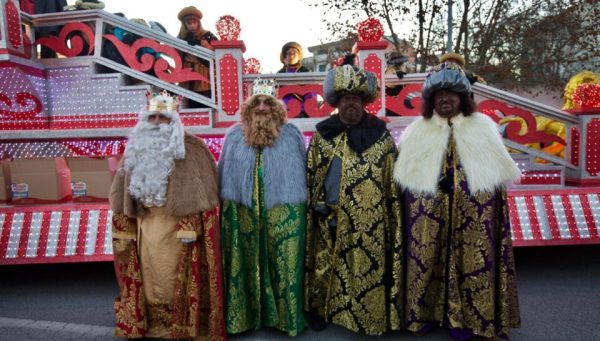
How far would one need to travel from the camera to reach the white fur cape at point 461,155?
112 inches

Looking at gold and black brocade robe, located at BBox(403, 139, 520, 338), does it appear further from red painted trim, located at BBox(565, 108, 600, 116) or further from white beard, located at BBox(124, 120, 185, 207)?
red painted trim, located at BBox(565, 108, 600, 116)

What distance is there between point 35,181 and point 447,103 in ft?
13.8

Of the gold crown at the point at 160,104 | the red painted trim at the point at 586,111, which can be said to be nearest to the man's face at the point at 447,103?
the gold crown at the point at 160,104

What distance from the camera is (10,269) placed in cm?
520

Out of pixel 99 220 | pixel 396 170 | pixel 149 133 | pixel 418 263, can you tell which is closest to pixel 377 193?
pixel 396 170

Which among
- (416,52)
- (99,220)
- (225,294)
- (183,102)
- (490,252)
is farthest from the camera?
(416,52)

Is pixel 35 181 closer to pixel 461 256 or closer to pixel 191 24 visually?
pixel 191 24

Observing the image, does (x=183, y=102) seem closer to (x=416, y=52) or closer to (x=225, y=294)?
(x=225, y=294)

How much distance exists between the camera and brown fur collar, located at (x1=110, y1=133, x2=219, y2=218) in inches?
115

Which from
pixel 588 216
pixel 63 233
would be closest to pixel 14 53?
pixel 63 233

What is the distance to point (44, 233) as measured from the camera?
419 cm

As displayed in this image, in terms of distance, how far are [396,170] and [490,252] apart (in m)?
0.86

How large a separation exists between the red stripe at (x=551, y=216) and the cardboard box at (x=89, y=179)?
186 inches

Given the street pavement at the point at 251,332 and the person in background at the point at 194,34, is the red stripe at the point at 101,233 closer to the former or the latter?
the street pavement at the point at 251,332
